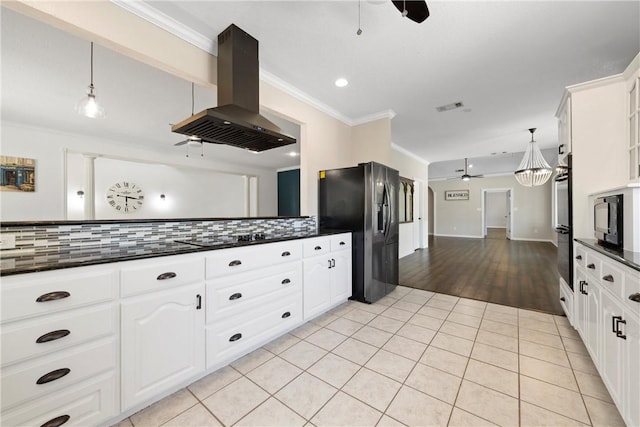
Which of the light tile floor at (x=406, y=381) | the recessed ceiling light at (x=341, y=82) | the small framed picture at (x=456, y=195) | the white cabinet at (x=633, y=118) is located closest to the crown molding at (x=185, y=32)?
the recessed ceiling light at (x=341, y=82)

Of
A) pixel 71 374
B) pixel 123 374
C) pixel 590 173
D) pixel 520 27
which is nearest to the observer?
pixel 71 374

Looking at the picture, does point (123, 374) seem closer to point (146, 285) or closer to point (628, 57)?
point (146, 285)

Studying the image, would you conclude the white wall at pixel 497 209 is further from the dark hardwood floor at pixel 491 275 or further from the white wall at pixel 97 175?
the white wall at pixel 97 175

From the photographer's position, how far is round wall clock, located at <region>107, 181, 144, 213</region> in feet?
16.8

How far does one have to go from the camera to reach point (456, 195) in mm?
10203

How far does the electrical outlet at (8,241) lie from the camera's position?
141cm

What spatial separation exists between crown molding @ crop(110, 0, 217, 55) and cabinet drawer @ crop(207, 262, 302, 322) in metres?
2.02

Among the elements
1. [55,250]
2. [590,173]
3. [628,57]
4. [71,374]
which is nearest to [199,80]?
[55,250]

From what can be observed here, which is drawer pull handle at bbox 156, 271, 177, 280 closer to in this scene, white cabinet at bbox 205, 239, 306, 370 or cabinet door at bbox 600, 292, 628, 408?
white cabinet at bbox 205, 239, 306, 370

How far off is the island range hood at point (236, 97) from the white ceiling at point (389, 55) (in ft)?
0.37

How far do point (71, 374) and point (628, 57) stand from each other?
5.06 m

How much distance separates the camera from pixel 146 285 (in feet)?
4.61

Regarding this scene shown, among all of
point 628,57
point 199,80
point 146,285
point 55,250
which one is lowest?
point 146,285

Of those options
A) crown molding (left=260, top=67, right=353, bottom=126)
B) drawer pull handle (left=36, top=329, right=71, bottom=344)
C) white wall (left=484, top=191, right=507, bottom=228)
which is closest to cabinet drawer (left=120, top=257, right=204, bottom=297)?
drawer pull handle (left=36, top=329, right=71, bottom=344)
